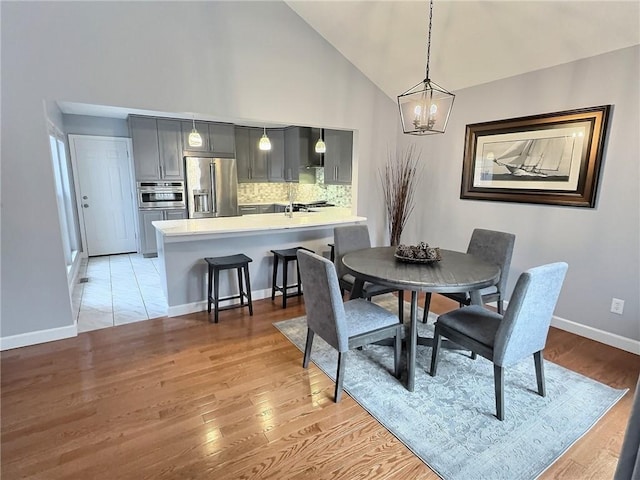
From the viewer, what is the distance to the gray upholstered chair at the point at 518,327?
5.85 feet

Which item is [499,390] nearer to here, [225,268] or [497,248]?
[497,248]

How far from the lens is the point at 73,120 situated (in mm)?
5145

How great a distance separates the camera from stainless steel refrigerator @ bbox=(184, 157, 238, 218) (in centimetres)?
566

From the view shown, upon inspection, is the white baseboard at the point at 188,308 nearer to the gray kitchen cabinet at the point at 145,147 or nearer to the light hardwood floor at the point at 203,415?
the light hardwood floor at the point at 203,415

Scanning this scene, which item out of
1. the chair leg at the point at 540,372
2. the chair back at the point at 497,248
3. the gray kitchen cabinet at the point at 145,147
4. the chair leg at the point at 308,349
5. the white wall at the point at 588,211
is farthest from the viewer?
the gray kitchen cabinet at the point at 145,147

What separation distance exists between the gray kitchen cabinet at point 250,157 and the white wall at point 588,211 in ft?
12.7

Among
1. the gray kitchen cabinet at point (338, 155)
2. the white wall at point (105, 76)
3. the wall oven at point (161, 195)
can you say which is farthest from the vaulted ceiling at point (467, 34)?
the wall oven at point (161, 195)

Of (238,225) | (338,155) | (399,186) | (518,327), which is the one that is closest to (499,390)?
(518,327)

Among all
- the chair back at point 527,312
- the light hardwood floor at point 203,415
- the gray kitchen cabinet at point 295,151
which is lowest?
the light hardwood floor at point 203,415

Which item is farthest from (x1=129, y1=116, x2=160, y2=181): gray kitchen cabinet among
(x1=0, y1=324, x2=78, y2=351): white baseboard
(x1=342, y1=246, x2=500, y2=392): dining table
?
(x1=342, y1=246, x2=500, y2=392): dining table

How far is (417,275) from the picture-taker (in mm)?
2133

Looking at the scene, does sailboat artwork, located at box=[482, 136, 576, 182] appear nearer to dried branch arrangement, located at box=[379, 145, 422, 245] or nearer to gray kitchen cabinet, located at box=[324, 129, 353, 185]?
dried branch arrangement, located at box=[379, 145, 422, 245]

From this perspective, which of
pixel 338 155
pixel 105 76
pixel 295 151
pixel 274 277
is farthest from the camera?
pixel 295 151

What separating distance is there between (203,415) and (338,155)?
4274 millimetres
